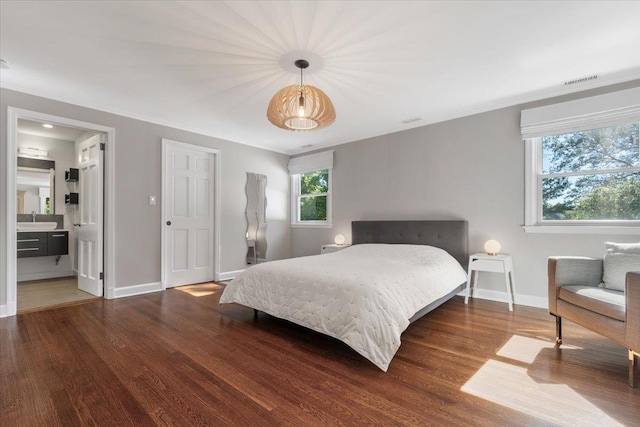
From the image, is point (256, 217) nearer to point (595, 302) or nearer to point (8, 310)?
point (8, 310)

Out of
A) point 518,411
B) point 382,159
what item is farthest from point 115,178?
point 518,411

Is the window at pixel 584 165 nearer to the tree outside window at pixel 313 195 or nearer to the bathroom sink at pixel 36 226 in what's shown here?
the tree outside window at pixel 313 195

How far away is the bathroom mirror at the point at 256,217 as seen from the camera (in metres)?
5.10

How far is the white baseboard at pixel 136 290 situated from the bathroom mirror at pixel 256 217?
1.50m

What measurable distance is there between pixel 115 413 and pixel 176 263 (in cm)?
301

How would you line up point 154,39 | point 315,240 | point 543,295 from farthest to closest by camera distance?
point 315,240 < point 543,295 < point 154,39

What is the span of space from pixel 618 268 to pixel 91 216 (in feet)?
17.7

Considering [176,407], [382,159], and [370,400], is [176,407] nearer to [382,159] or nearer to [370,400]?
[370,400]

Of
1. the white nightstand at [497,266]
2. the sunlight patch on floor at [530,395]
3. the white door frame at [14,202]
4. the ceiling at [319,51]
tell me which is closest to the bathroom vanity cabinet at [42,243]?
the white door frame at [14,202]

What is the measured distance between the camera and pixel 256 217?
17.1 ft

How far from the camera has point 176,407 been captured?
1501mm

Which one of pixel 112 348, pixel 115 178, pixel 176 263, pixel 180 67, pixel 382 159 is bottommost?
pixel 112 348

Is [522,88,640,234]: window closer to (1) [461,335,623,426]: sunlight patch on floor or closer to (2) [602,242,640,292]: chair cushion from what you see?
(2) [602,242,640,292]: chair cushion

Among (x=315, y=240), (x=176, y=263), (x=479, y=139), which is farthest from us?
(x=315, y=240)
